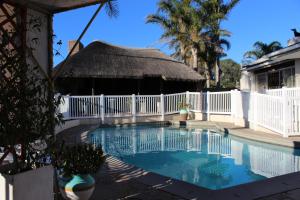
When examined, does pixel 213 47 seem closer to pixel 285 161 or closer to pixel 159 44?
pixel 159 44

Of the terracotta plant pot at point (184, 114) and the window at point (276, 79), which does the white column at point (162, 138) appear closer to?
the terracotta plant pot at point (184, 114)

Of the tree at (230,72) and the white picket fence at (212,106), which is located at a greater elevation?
the tree at (230,72)

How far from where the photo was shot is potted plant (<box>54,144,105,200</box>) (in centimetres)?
363

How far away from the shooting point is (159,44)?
94.8 feet

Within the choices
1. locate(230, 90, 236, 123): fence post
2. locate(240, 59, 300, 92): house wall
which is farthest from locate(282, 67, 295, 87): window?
locate(230, 90, 236, 123): fence post

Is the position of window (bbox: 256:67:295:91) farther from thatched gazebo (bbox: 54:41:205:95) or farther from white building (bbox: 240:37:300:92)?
thatched gazebo (bbox: 54:41:205:95)

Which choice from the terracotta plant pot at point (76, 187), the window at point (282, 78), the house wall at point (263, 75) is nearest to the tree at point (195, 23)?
the house wall at point (263, 75)

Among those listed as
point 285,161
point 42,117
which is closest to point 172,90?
point 285,161

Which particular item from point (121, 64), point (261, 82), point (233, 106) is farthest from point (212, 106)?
point (121, 64)

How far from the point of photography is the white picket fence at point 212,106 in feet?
30.9

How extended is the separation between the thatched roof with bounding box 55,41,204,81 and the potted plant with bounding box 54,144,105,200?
13611 mm

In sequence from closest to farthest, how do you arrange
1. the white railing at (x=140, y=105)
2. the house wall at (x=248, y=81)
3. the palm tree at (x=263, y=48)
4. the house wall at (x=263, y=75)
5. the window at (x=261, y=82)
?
the house wall at (x=263, y=75) → the white railing at (x=140, y=105) → the window at (x=261, y=82) → the house wall at (x=248, y=81) → the palm tree at (x=263, y=48)

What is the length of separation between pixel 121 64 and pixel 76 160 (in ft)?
54.2

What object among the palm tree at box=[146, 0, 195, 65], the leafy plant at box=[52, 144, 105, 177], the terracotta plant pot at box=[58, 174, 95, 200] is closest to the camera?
the terracotta plant pot at box=[58, 174, 95, 200]
